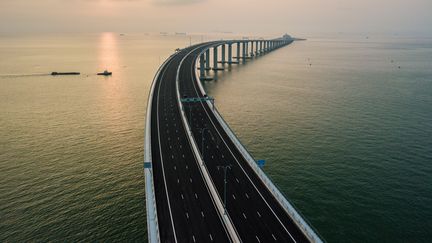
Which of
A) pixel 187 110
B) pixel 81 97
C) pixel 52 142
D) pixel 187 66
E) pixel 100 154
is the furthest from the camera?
pixel 187 66

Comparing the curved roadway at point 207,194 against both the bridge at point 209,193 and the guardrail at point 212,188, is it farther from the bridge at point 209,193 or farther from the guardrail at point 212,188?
the guardrail at point 212,188

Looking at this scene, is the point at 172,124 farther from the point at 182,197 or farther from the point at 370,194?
the point at 370,194

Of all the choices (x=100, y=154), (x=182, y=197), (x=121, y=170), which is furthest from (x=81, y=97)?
(x=182, y=197)

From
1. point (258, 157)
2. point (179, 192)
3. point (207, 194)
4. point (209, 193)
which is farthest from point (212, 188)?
point (258, 157)

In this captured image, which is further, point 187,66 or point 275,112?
point 187,66

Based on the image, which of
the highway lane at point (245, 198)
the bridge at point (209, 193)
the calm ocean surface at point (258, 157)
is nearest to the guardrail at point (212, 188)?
the bridge at point (209, 193)

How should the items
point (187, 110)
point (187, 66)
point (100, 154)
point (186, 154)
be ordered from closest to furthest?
point (186, 154)
point (100, 154)
point (187, 110)
point (187, 66)

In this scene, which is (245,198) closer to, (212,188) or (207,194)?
(212,188)
